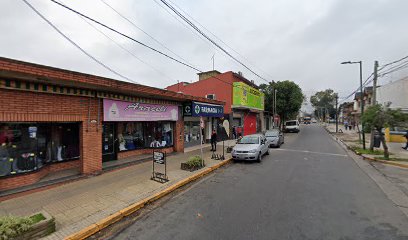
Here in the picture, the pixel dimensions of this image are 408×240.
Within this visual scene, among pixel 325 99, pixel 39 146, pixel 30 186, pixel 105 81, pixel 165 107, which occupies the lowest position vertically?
pixel 30 186

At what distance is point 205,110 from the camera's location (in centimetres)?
1575

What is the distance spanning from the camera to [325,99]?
3895 inches

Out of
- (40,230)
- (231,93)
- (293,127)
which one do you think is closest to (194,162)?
(40,230)

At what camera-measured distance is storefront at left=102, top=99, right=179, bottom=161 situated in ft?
31.9

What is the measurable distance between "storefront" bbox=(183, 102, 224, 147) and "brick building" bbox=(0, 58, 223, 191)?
92.7 inches

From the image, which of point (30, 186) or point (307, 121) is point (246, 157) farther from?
point (307, 121)

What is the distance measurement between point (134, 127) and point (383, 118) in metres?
14.2

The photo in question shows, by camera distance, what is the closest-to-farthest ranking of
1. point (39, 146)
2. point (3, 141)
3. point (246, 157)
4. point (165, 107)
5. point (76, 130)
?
point (3, 141) < point (39, 146) < point (76, 130) < point (246, 157) < point (165, 107)

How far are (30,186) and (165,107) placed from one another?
285 inches

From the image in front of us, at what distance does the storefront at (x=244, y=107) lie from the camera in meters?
23.8

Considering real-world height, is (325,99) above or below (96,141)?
above

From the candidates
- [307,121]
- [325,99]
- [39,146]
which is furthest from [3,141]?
[325,99]

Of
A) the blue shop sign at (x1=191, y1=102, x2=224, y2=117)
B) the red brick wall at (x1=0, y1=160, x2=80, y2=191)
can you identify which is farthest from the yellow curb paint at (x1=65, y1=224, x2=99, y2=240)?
the blue shop sign at (x1=191, y1=102, x2=224, y2=117)

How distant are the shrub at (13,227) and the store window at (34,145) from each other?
3.39 m
